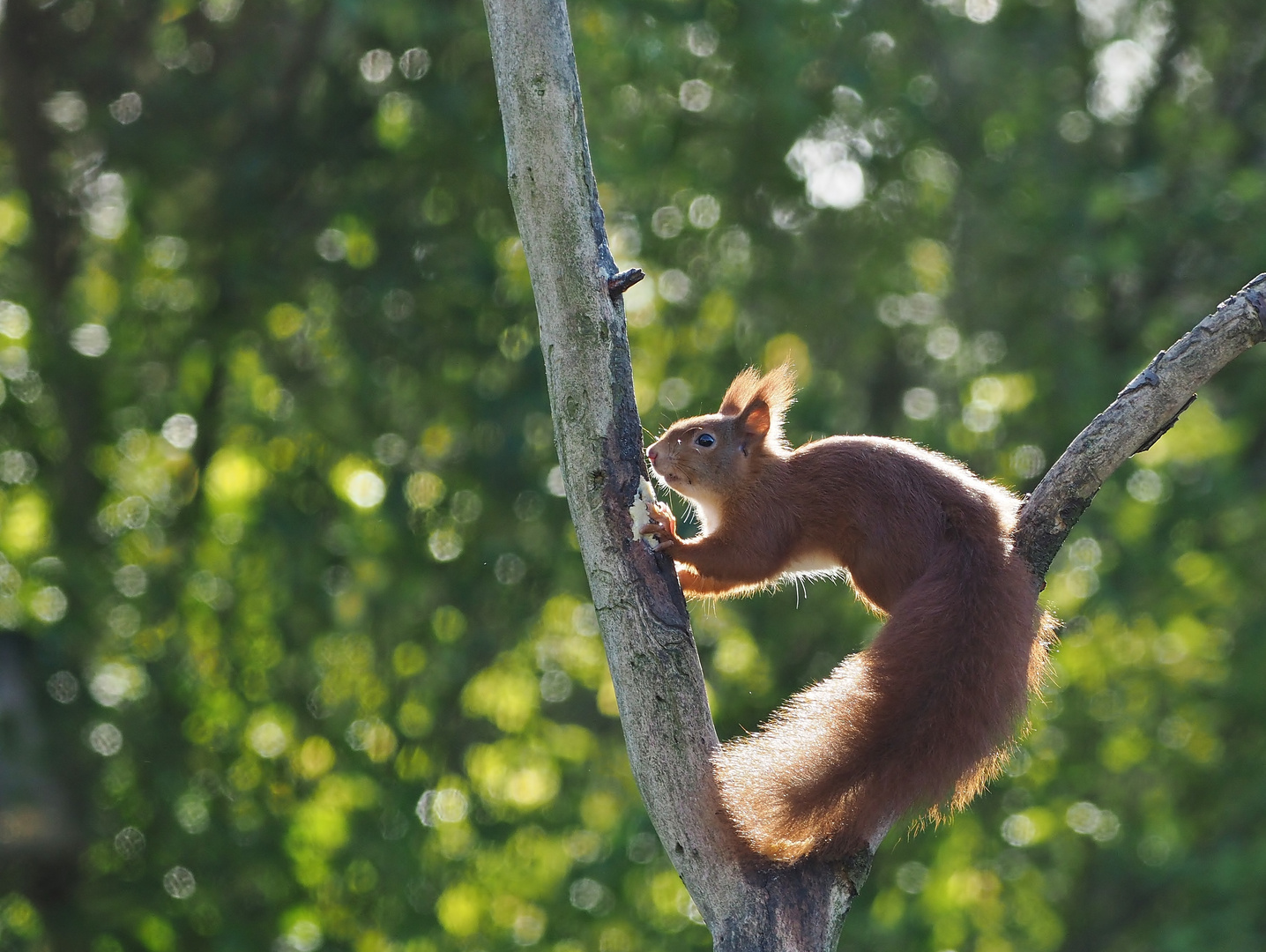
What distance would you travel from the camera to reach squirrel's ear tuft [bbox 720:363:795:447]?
382 centimetres

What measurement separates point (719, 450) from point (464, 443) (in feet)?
13.6

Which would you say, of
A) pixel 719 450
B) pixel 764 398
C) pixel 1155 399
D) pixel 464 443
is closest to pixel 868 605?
pixel 719 450

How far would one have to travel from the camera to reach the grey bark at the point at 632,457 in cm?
267

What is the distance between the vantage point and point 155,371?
7.77 metres

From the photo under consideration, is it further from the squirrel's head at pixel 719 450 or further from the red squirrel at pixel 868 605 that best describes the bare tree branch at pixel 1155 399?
the squirrel's head at pixel 719 450

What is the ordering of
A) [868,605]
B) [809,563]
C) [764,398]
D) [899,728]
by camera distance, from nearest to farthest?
[899,728] → [868,605] → [809,563] → [764,398]

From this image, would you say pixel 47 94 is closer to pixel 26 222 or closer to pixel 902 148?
pixel 26 222

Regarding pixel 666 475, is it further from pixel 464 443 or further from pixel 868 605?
pixel 464 443

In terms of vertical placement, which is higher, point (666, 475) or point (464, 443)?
point (666, 475)

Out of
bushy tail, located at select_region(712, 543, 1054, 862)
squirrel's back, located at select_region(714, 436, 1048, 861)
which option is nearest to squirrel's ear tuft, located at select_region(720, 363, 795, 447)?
squirrel's back, located at select_region(714, 436, 1048, 861)

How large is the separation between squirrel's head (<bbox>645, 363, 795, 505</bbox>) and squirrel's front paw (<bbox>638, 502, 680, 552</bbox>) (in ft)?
1.92

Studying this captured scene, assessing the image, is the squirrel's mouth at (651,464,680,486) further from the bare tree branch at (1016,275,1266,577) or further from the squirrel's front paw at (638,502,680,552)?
the bare tree branch at (1016,275,1266,577)

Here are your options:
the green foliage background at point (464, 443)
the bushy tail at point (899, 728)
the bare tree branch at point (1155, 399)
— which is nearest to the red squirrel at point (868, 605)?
the bushy tail at point (899, 728)

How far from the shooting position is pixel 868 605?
137 inches
